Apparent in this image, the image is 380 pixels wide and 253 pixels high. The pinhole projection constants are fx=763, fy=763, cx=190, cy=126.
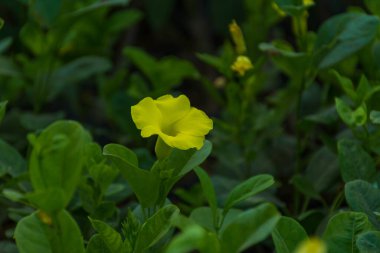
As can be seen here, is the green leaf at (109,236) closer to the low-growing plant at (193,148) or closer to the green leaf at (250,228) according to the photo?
the low-growing plant at (193,148)

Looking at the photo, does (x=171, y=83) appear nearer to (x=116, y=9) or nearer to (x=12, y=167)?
(x=12, y=167)

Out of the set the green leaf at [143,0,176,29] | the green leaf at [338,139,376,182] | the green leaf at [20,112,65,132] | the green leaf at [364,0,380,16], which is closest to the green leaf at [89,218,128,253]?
the green leaf at [338,139,376,182]

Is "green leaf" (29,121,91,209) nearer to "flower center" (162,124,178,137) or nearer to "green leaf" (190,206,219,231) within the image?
"flower center" (162,124,178,137)

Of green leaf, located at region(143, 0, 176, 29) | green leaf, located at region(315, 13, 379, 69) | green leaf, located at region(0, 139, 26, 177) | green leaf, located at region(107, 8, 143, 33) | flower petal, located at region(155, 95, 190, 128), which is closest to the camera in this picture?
flower petal, located at region(155, 95, 190, 128)

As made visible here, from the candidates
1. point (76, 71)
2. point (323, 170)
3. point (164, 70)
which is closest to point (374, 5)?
point (323, 170)

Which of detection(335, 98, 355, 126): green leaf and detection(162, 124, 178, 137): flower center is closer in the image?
detection(162, 124, 178, 137): flower center

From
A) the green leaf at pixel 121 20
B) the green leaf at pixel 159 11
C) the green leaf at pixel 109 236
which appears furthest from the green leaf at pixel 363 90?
the green leaf at pixel 159 11

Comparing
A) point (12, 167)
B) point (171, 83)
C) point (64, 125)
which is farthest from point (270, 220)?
point (171, 83)
